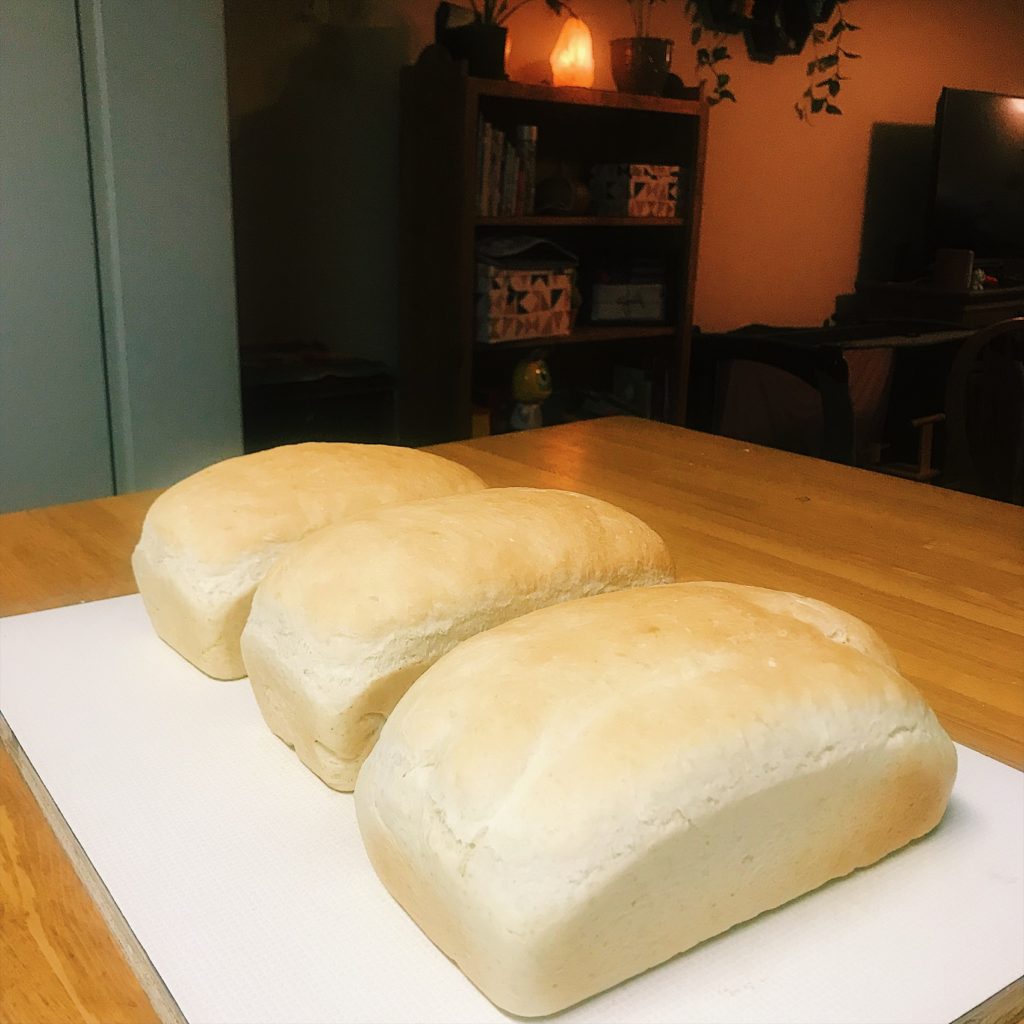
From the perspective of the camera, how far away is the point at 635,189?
3.23m

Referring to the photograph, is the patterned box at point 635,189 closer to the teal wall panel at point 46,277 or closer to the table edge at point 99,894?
the teal wall panel at point 46,277

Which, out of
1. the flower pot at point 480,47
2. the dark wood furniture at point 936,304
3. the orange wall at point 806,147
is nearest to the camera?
the flower pot at point 480,47

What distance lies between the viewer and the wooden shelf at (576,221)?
2.96 metres

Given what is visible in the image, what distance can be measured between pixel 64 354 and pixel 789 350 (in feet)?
7.16

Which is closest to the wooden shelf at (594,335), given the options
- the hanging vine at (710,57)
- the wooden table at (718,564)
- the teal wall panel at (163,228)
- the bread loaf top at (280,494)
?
the hanging vine at (710,57)

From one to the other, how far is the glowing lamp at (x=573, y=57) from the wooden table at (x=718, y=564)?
195 cm

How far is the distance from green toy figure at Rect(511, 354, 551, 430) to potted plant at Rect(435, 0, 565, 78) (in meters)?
0.84

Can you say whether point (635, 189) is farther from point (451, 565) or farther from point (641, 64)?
point (451, 565)

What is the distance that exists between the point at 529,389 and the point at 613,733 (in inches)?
108

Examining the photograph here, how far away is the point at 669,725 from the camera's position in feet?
1.49

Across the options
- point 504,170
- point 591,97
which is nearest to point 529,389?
point 504,170

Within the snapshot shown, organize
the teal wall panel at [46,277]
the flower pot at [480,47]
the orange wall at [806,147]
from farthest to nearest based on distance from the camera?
1. the orange wall at [806,147]
2. the flower pot at [480,47]
3. the teal wall panel at [46,277]

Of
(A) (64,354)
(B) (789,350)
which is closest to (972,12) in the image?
(B) (789,350)

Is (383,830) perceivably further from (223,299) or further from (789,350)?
(789,350)
